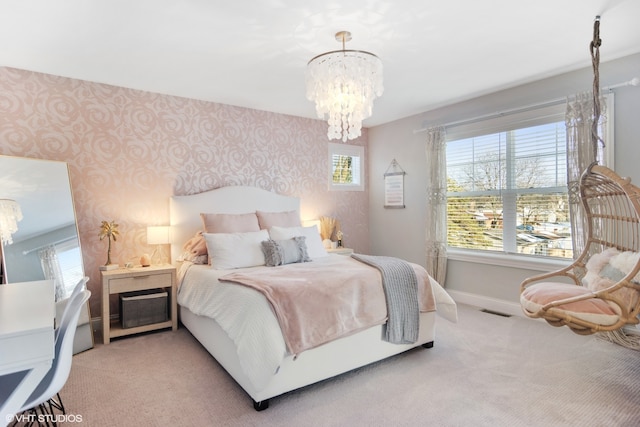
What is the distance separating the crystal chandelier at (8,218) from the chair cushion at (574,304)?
3.86 metres

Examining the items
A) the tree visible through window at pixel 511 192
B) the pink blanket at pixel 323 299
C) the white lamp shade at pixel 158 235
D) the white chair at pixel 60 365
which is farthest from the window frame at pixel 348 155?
the white chair at pixel 60 365

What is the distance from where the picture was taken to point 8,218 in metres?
2.86

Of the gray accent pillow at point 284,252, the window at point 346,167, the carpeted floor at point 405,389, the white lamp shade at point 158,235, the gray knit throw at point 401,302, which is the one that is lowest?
the carpeted floor at point 405,389

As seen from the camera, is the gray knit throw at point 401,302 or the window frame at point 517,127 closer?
the gray knit throw at point 401,302

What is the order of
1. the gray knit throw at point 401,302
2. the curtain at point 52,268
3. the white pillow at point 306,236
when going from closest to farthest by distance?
1. the gray knit throw at point 401,302
2. the curtain at point 52,268
3. the white pillow at point 306,236

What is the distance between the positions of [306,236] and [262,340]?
6.10ft

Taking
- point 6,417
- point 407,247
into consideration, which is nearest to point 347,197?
point 407,247

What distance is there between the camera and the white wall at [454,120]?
120 inches

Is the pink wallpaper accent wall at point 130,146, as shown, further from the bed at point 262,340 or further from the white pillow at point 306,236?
the white pillow at point 306,236

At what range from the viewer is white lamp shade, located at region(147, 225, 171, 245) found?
3.55 meters

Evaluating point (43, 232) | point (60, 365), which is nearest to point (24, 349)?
point (60, 365)

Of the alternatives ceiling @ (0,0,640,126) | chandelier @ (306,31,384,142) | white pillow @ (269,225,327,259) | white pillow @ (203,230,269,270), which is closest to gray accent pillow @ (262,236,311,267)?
white pillow @ (203,230,269,270)

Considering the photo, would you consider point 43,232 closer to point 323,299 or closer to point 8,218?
point 8,218

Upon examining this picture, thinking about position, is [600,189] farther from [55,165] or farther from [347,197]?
[55,165]
